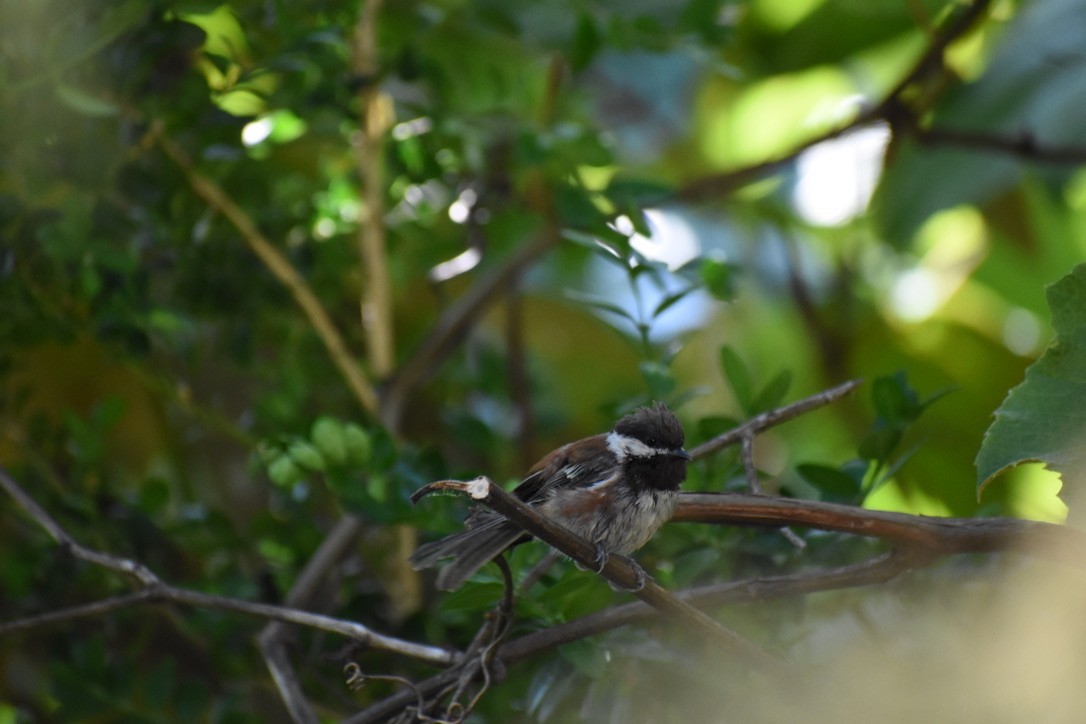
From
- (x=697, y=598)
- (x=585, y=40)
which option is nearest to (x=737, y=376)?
(x=697, y=598)

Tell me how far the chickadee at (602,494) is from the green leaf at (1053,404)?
1.58ft

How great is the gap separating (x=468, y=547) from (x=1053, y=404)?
869mm

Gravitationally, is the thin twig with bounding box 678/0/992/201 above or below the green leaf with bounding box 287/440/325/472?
above

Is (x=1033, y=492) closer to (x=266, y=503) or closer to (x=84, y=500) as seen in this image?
(x=266, y=503)

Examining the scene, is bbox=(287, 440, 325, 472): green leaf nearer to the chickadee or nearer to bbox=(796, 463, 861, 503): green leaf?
the chickadee

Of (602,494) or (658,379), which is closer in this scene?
(658,379)

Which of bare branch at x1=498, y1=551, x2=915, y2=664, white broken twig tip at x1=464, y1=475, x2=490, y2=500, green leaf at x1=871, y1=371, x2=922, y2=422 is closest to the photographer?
white broken twig tip at x1=464, y1=475, x2=490, y2=500

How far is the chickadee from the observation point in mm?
1667

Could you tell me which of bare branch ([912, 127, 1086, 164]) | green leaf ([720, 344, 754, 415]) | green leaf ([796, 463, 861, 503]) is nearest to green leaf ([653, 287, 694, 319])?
green leaf ([720, 344, 754, 415])

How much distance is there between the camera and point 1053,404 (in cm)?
139

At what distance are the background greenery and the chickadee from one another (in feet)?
0.24

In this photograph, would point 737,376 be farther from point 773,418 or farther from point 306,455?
point 306,455

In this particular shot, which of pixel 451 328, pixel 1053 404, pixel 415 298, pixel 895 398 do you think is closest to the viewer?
pixel 1053 404

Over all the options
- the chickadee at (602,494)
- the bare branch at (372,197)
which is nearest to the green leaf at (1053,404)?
the chickadee at (602,494)
